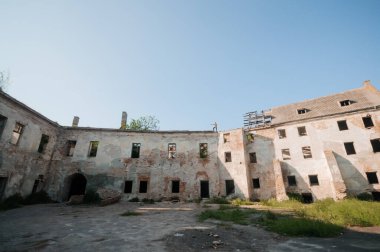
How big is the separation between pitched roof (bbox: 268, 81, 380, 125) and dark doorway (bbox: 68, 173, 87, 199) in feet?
74.5

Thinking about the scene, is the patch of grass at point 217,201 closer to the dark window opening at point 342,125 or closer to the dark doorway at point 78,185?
the dark window opening at point 342,125

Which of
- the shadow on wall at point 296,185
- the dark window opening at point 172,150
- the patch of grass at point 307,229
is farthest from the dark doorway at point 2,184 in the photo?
the shadow on wall at point 296,185

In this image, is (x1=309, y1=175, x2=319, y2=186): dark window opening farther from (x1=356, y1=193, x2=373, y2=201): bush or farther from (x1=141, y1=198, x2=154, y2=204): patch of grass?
(x1=141, y1=198, x2=154, y2=204): patch of grass

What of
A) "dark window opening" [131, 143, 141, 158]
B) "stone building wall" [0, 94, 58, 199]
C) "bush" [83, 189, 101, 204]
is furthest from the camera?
"dark window opening" [131, 143, 141, 158]

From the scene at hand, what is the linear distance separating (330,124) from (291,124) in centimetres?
354

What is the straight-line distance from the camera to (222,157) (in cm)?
2164

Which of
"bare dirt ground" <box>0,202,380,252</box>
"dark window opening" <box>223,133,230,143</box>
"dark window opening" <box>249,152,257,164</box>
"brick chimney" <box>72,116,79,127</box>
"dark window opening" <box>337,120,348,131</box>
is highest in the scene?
"brick chimney" <box>72,116,79,127</box>

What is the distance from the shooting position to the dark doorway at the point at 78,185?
20953mm

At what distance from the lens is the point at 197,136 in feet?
73.7

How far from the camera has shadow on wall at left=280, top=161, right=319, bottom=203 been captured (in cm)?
1892

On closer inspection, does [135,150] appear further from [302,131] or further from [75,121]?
[302,131]

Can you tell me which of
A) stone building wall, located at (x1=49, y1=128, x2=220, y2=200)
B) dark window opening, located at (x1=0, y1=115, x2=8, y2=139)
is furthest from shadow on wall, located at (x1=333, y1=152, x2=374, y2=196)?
dark window opening, located at (x1=0, y1=115, x2=8, y2=139)

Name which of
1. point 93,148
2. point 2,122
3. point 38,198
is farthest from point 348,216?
point 2,122

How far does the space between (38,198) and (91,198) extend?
4396mm
